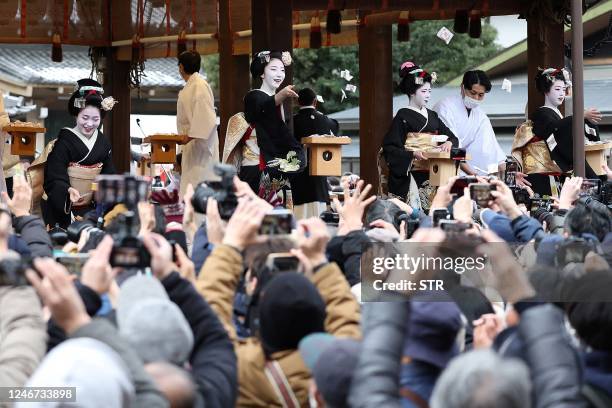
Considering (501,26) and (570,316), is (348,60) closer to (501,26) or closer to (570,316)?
(501,26)

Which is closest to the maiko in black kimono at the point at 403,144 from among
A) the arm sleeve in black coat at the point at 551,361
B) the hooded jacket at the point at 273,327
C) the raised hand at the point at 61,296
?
the hooded jacket at the point at 273,327

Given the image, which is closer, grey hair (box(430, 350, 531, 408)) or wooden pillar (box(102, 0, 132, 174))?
grey hair (box(430, 350, 531, 408))

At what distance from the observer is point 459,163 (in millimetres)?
11484

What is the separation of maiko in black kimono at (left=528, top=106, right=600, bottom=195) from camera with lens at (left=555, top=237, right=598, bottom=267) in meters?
6.64

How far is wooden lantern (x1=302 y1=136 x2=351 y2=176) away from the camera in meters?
11.3

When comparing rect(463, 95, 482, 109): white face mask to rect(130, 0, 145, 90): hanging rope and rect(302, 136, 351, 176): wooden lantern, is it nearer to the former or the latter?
rect(302, 136, 351, 176): wooden lantern

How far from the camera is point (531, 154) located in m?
12.6

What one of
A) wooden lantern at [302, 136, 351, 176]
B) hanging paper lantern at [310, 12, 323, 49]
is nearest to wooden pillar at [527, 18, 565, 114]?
wooden lantern at [302, 136, 351, 176]

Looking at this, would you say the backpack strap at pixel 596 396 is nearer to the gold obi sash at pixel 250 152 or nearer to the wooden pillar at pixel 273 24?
the gold obi sash at pixel 250 152

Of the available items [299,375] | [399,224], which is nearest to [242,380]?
[299,375]

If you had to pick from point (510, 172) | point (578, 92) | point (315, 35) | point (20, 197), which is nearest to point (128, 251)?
point (20, 197)

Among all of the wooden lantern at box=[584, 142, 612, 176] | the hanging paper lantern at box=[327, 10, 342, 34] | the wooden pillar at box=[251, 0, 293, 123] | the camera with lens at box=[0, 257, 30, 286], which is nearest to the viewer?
the camera with lens at box=[0, 257, 30, 286]

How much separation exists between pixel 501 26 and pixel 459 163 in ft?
98.1

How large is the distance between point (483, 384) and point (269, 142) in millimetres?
7806
